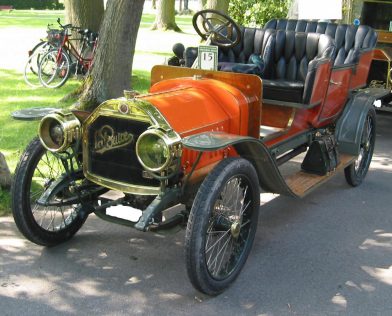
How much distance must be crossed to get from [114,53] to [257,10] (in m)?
6.50

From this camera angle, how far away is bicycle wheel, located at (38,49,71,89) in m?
9.84

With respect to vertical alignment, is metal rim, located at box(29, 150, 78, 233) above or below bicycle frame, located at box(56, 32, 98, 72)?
below

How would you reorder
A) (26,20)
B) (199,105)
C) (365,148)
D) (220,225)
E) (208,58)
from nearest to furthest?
(220,225)
(199,105)
(208,58)
(365,148)
(26,20)

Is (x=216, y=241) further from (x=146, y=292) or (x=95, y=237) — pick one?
(x=95, y=237)

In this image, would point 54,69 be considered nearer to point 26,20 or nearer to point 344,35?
→ point 344,35

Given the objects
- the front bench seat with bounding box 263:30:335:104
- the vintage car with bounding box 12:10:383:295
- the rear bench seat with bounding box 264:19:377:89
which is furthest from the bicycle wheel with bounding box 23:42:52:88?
the vintage car with bounding box 12:10:383:295

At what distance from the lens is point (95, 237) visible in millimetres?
4082

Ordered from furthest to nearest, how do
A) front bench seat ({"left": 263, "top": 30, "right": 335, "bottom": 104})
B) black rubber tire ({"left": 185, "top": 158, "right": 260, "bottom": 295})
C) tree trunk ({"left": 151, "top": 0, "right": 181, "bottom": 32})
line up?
tree trunk ({"left": 151, "top": 0, "right": 181, "bottom": 32}) < front bench seat ({"left": 263, "top": 30, "right": 335, "bottom": 104}) < black rubber tire ({"left": 185, "top": 158, "right": 260, "bottom": 295})

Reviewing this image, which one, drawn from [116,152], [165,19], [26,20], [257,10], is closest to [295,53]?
[116,152]

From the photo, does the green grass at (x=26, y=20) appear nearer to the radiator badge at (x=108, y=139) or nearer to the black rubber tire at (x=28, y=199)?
the black rubber tire at (x=28, y=199)

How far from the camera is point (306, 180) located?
15.2ft

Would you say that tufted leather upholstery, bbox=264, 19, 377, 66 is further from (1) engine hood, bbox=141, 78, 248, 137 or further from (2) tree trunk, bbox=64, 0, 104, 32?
(2) tree trunk, bbox=64, 0, 104, 32

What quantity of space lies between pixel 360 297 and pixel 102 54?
14.5 feet

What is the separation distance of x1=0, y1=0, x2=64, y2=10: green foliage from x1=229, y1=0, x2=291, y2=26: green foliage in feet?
108
